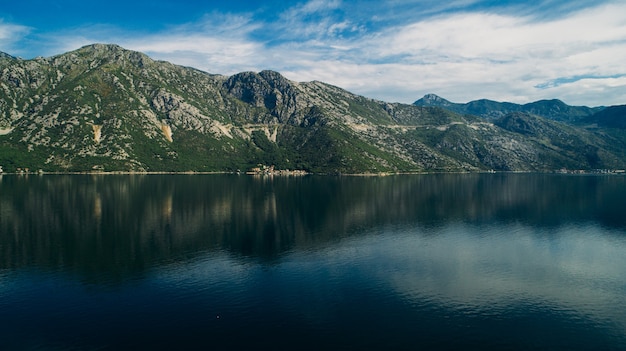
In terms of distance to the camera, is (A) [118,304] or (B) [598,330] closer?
(B) [598,330]

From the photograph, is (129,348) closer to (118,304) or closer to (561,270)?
(118,304)

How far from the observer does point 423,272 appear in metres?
94.7

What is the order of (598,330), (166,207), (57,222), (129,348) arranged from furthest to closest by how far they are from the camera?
1. (166,207)
2. (57,222)
3. (598,330)
4. (129,348)

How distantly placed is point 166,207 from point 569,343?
6345 inches

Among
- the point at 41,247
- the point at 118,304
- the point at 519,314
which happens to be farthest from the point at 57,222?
the point at 519,314

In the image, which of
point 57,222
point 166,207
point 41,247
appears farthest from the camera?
point 166,207

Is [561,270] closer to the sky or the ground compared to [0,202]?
closer to the ground

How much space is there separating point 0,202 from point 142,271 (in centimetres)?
13830

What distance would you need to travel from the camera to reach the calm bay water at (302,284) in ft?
204

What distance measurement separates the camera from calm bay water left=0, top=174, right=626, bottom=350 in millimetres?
62062

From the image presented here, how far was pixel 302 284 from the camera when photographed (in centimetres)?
8481

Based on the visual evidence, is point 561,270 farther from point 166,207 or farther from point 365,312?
point 166,207

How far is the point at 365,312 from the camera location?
7062cm

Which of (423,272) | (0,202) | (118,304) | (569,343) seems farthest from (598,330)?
(0,202)
